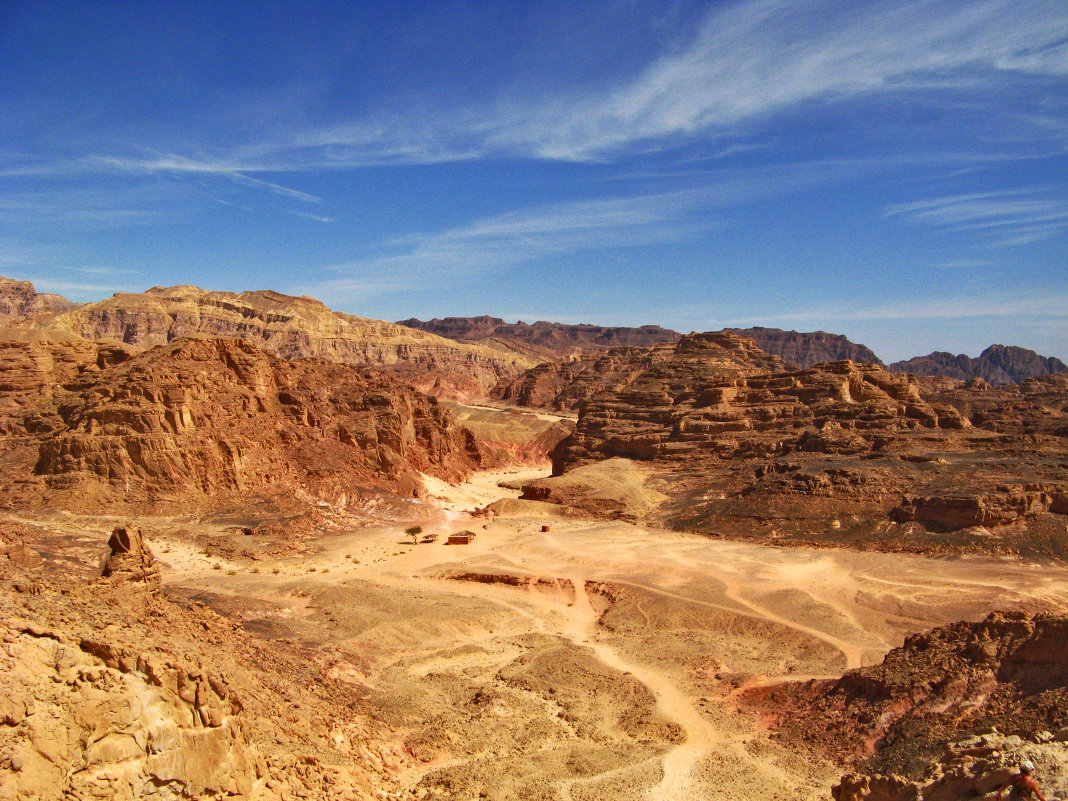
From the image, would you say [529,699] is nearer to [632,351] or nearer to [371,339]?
[632,351]

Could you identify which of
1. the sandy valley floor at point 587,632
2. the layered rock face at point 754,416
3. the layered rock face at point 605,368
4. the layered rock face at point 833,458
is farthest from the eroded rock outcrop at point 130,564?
the layered rock face at point 605,368

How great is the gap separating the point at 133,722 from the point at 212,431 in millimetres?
34370

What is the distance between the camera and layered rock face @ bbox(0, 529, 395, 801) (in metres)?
8.60

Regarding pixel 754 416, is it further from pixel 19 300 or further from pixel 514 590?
pixel 19 300

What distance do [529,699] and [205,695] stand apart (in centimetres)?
1086

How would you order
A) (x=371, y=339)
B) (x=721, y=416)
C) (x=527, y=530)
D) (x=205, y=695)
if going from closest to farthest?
(x=205, y=695), (x=527, y=530), (x=721, y=416), (x=371, y=339)

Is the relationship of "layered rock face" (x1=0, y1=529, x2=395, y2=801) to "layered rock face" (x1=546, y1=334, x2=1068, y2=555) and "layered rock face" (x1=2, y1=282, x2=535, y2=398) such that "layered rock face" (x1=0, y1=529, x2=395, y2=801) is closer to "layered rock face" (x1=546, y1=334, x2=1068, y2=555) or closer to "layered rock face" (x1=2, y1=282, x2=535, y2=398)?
"layered rock face" (x1=546, y1=334, x2=1068, y2=555)

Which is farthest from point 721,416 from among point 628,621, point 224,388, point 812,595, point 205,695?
point 205,695

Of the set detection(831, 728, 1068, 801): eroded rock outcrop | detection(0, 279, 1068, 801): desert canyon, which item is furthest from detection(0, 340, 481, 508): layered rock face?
detection(831, 728, 1068, 801): eroded rock outcrop

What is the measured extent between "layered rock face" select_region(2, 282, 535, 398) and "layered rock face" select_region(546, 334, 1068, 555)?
73401mm

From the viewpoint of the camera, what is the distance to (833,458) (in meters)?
45.1

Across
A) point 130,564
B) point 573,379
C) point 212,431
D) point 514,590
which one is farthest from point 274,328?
point 130,564

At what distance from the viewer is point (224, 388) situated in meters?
44.7

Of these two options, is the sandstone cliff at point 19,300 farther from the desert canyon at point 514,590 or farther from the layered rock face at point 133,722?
the layered rock face at point 133,722
